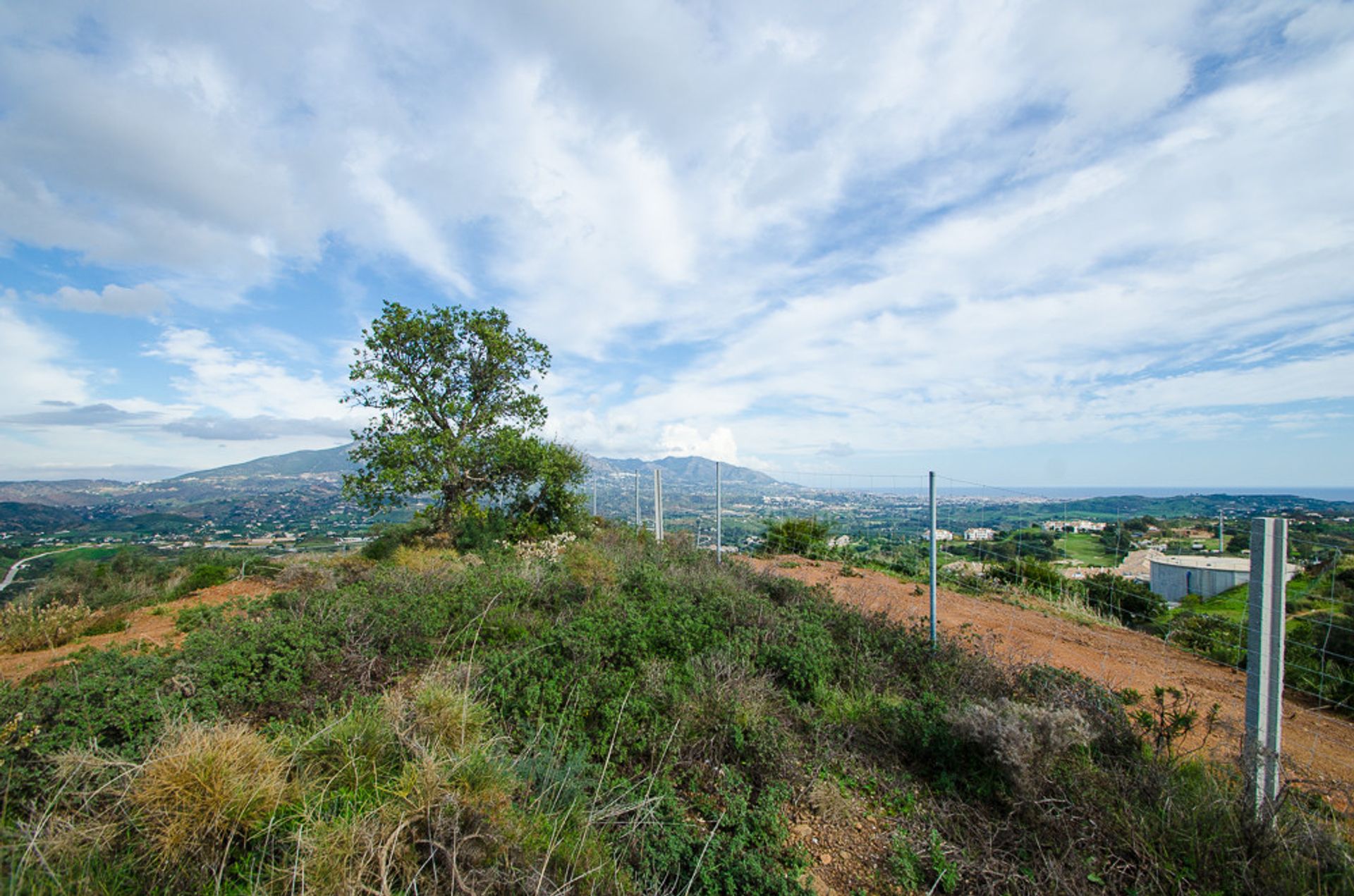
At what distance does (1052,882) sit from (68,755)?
4.66 m

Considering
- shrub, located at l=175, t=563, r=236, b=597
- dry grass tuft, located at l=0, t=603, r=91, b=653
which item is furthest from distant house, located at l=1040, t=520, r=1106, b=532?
→ shrub, located at l=175, t=563, r=236, b=597

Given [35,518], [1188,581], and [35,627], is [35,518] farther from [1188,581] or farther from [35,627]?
[1188,581]

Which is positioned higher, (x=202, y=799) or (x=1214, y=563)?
(x=1214, y=563)

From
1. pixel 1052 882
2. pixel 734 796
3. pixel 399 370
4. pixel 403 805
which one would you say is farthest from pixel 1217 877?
pixel 399 370

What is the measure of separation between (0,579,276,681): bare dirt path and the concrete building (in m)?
12.2

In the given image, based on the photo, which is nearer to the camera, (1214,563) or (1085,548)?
(1085,548)

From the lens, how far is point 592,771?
10.6 feet

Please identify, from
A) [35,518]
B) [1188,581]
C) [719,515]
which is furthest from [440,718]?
[35,518]

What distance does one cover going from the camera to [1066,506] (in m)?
6.95

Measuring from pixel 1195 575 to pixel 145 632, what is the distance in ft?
45.8

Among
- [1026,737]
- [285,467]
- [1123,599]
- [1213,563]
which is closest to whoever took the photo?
[1026,737]

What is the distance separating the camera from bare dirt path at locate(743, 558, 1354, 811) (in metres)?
3.71

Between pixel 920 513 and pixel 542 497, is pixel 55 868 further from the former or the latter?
pixel 542 497

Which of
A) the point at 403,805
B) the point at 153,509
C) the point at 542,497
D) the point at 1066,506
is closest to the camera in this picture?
the point at 403,805
